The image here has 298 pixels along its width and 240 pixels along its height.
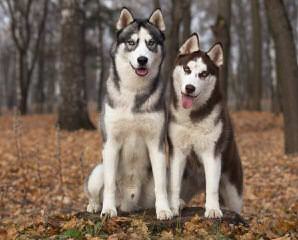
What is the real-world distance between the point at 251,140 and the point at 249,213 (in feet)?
21.7

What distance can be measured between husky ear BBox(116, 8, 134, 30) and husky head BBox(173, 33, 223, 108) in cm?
63

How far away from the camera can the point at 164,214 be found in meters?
4.82

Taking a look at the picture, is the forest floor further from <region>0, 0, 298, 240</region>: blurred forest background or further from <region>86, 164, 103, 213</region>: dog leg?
<region>86, 164, 103, 213</region>: dog leg

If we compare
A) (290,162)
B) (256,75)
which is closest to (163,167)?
(290,162)

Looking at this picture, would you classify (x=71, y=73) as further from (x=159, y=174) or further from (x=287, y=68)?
(x=159, y=174)

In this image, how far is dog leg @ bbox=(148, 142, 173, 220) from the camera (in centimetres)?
489

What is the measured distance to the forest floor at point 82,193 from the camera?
181 inches

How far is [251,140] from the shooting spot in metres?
13.6

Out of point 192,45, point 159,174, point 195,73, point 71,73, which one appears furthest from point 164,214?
point 71,73

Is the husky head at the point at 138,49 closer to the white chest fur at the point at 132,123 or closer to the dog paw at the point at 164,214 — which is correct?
the white chest fur at the point at 132,123

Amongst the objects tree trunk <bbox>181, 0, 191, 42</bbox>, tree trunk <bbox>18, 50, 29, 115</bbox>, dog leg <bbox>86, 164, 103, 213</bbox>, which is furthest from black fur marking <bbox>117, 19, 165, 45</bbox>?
tree trunk <bbox>18, 50, 29, 115</bbox>

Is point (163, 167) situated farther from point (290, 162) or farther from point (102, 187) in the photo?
point (290, 162)

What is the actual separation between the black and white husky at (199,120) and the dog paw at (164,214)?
0.14 m

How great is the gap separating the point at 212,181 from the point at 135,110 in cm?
102
